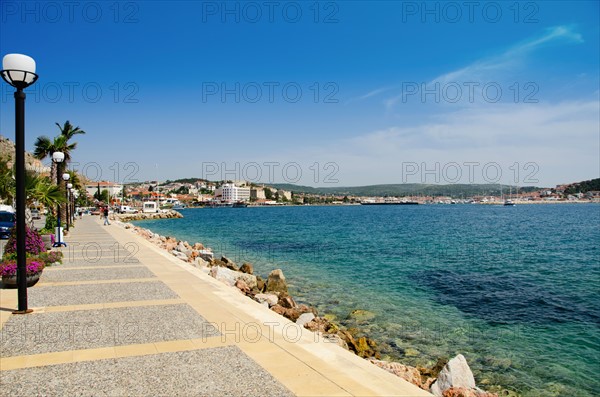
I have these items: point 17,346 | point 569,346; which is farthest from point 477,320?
point 17,346

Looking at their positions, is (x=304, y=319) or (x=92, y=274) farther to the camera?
(x=92, y=274)

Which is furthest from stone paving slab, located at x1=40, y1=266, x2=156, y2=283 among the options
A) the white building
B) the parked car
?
the white building

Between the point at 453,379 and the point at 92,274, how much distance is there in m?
11.3

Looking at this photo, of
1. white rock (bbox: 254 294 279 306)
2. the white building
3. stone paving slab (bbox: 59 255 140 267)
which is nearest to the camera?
white rock (bbox: 254 294 279 306)

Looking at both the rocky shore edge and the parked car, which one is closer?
the rocky shore edge

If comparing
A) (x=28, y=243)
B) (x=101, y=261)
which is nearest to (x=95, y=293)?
(x=28, y=243)

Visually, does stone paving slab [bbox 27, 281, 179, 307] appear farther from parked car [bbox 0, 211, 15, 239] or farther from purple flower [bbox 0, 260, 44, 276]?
parked car [bbox 0, 211, 15, 239]

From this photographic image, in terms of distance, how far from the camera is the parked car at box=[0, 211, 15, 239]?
25.2 m

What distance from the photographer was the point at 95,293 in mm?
10570

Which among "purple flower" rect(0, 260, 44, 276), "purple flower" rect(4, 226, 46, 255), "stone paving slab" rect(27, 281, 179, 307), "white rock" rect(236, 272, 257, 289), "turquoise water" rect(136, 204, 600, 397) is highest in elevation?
"purple flower" rect(4, 226, 46, 255)

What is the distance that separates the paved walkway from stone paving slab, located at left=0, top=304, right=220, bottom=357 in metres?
0.02

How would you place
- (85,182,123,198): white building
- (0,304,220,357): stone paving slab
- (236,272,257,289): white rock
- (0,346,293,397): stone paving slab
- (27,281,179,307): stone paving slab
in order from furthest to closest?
(85,182,123,198): white building < (236,272,257,289): white rock < (27,281,179,307): stone paving slab < (0,304,220,357): stone paving slab < (0,346,293,397): stone paving slab

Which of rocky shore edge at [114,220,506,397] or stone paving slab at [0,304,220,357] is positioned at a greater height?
Answer: stone paving slab at [0,304,220,357]

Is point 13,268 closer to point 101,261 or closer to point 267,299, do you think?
point 101,261
